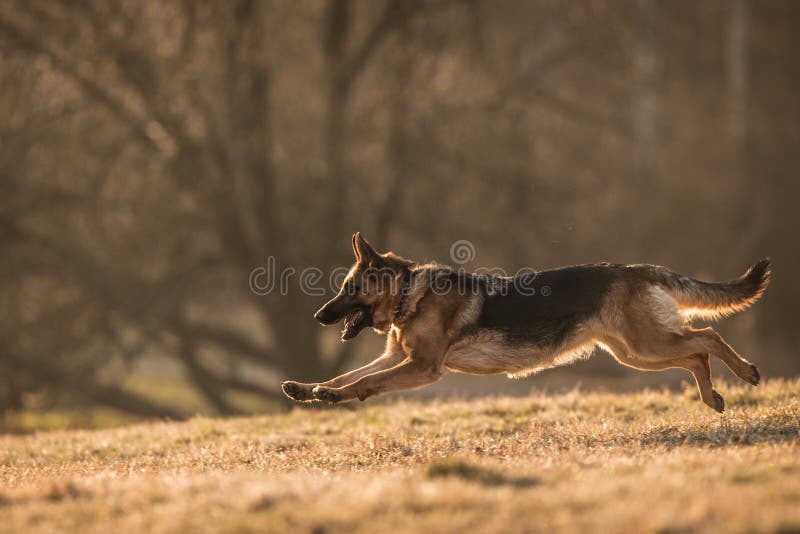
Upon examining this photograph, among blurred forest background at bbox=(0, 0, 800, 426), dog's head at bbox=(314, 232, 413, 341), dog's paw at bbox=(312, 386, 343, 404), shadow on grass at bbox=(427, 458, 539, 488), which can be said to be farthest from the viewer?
blurred forest background at bbox=(0, 0, 800, 426)

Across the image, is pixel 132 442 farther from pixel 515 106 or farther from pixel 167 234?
pixel 515 106

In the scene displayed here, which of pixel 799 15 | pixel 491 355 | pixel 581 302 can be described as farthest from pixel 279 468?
pixel 799 15

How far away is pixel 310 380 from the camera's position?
19203 mm

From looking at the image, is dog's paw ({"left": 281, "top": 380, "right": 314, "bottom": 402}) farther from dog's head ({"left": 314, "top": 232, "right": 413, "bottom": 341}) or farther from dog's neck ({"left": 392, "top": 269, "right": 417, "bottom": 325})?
dog's neck ({"left": 392, "top": 269, "right": 417, "bottom": 325})

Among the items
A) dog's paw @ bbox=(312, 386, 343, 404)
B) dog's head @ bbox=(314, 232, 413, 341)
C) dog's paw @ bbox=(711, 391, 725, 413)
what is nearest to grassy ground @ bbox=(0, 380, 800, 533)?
dog's paw @ bbox=(711, 391, 725, 413)

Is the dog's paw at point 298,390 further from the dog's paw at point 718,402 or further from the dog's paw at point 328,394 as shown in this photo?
the dog's paw at point 718,402

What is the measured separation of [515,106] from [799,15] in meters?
13.2

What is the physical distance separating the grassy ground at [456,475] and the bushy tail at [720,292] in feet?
3.16

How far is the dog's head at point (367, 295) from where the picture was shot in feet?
28.5

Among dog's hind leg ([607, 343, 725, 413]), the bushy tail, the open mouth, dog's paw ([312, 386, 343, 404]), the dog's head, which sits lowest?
dog's hind leg ([607, 343, 725, 413])

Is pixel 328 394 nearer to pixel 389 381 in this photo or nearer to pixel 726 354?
pixel 389 381

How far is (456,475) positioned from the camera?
216 inches

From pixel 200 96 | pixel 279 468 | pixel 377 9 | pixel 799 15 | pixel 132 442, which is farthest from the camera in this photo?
pixel 799 15

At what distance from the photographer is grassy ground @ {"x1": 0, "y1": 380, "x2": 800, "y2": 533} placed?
454cm
